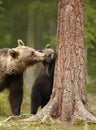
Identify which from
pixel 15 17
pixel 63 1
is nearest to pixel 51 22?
pixel 15 17

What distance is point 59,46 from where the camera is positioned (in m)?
9.12

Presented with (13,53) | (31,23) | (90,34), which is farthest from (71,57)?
(31,23)

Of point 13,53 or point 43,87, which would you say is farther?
point 43,87

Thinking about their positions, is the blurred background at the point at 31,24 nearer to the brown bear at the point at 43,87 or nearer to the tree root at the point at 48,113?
the brown bear at the point at 43,87

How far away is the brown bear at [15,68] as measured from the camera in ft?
35.5

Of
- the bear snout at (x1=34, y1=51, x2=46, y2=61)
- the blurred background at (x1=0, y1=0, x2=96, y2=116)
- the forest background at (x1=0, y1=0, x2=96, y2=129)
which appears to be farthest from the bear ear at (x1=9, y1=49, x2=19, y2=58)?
the forest background at (x1=0, y1=0, x2=96, y2=129)

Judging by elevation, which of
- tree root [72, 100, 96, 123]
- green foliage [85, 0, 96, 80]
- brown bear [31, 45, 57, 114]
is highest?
green foliage [85, 0, 96, 80]

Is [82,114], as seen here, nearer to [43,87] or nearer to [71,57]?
[71,57]

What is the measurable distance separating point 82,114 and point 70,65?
99 centimetres

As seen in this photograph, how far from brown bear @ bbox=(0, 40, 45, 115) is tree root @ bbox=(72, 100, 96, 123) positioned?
7.27 feet

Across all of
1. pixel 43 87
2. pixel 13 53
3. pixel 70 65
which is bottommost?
pixel 43 87

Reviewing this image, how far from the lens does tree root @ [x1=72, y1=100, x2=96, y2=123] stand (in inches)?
345

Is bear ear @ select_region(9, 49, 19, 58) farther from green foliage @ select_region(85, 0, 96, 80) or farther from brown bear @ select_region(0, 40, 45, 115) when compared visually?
green foliage @ select_region(85, 0, 96, 80)

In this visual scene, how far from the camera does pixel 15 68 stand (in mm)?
10938
